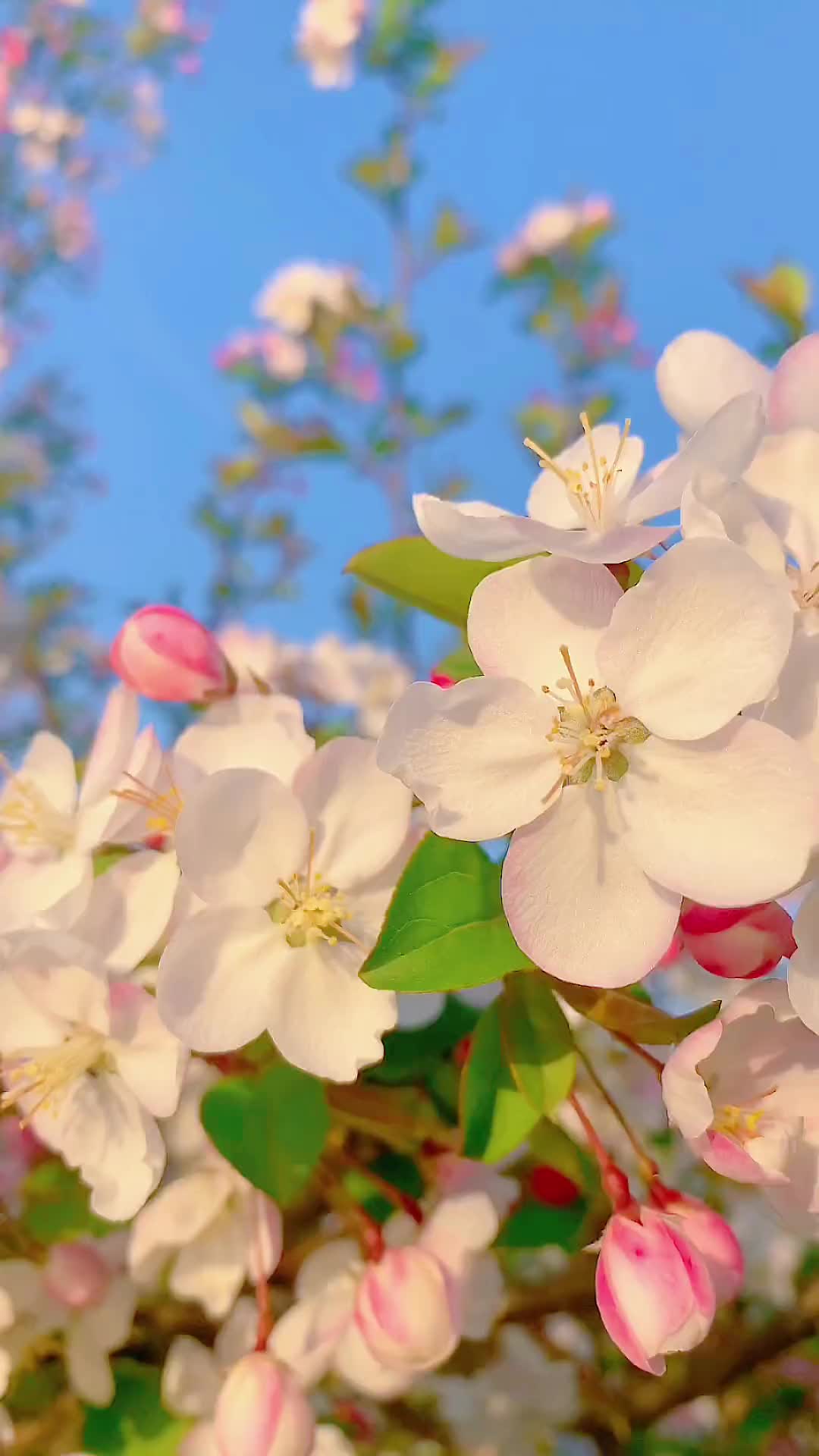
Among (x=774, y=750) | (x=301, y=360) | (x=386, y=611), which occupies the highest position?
(x=301, y=360)

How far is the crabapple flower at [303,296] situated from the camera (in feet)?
8.16

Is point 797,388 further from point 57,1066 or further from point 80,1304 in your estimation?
point 80,1304

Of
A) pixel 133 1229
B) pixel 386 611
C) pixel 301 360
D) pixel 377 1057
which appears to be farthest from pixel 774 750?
pixel 301 360

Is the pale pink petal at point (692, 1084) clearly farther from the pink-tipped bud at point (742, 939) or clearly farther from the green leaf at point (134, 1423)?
the green leaf at point (134, 1423)

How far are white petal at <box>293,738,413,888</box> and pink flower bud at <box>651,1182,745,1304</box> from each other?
7.9 inches

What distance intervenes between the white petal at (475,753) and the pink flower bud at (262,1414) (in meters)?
0.32

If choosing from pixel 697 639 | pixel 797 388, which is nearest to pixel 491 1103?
pixel 697 639

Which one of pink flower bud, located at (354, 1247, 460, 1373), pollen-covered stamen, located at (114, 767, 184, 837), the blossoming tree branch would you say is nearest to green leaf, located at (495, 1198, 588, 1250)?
the blossoming tree branch

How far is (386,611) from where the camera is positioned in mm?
2154

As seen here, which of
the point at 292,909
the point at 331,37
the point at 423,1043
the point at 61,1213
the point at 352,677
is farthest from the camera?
the point at 331,37

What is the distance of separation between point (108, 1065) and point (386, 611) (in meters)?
1.66

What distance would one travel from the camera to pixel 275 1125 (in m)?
0.55

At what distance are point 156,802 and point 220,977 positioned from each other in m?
0.11

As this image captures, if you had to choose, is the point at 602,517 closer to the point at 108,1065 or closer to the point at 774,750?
the point at 774,750
